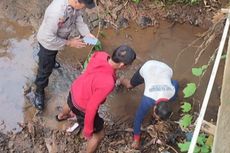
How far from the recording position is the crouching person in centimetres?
468

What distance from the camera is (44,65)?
489 centimetres

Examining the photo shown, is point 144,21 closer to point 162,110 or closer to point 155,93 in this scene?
point 155,93

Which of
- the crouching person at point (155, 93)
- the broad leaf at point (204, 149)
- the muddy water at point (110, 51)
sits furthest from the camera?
the muddy water at point (110, 51)

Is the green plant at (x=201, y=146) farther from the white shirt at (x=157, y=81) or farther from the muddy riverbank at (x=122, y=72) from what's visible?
the muddy riverbank at (x=122, y=72)

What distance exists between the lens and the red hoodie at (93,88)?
427 cm

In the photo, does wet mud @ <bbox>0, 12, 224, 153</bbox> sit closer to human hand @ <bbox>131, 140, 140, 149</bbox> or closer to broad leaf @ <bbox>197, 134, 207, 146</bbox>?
human hand @ <bbox>131, 140, 140, 149</bbox>

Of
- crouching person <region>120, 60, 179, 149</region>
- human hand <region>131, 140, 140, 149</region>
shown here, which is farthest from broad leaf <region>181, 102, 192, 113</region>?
human hand <region>131, 140, 140, 149</region>

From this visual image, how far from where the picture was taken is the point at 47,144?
5020 mm

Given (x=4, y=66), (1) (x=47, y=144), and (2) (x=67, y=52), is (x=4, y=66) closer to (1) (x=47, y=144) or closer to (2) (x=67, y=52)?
(2) (x=67, y=52)

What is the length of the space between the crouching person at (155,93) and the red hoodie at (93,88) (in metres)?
0.53

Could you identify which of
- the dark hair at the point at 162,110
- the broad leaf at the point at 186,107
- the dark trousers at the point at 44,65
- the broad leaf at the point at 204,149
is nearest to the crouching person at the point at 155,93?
the dark hair at the point at 162,110

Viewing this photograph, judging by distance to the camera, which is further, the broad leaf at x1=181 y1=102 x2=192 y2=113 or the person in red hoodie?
the broad leaf at x1=181 y1=102 x2=192 y2=113

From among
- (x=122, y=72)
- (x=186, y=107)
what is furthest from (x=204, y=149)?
(x=122, y=72)

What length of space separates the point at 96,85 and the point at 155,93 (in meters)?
0.72
